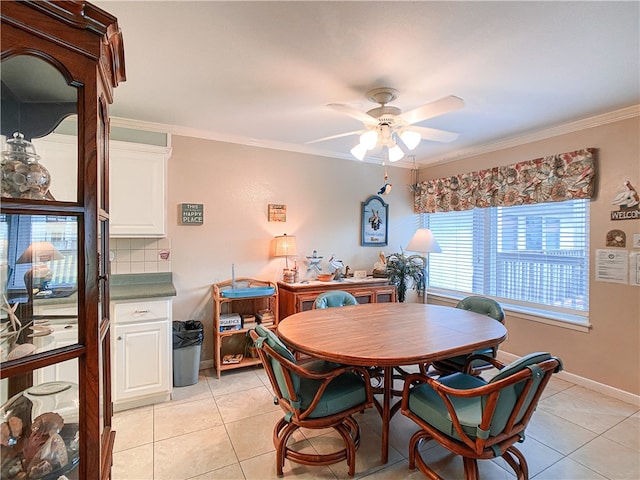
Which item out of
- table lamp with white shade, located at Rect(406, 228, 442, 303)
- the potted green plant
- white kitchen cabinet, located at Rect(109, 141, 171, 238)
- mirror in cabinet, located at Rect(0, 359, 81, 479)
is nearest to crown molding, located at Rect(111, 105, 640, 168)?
white kitchen cabinet, located at Rect(109, 141, 171, 238)

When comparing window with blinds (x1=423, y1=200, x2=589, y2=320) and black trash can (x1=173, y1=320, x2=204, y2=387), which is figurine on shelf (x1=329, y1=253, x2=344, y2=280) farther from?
black trash can (x1=173, y1=320, x2=204, y2=387)

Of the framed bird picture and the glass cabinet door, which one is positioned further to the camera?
the framed bird picture

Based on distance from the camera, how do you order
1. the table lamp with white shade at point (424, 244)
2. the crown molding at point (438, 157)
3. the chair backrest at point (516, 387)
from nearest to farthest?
the chair backrest at point (516, 387) < the crown molding at point (438, 157) < the table lamp with white shade at point (424, 244)

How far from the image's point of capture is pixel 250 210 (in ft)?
12.1

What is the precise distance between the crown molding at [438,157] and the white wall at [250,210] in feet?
0.22

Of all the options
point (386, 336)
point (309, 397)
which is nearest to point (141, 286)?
point (309, 397)

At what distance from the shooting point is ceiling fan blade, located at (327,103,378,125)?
1.96m

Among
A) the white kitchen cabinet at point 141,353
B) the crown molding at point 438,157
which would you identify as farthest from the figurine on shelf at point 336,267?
the white kitchen cabinet at point 141,353

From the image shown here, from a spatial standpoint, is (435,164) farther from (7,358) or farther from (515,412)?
(7,358)

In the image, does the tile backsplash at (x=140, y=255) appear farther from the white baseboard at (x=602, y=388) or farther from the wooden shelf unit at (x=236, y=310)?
the white baseboard at (x=602, y=388)

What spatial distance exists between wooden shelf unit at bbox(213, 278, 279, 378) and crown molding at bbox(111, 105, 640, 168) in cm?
160

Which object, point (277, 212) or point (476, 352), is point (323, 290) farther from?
point (476, 352)

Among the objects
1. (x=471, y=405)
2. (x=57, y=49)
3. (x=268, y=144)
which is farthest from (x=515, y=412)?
(x=268, y=144)

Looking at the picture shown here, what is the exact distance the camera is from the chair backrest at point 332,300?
118 inches
